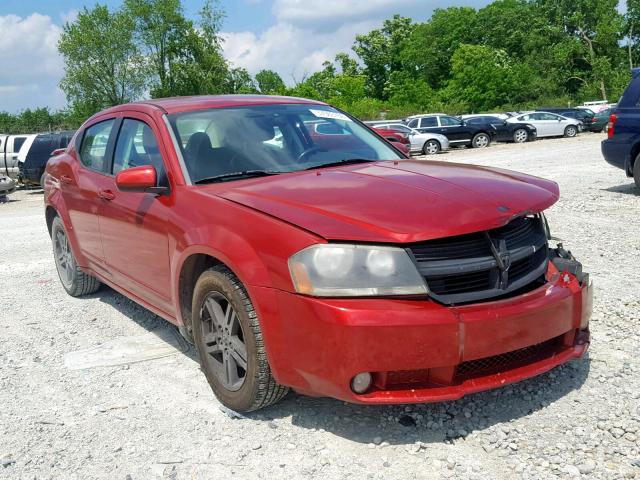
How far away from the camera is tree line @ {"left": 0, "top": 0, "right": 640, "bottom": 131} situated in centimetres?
5062

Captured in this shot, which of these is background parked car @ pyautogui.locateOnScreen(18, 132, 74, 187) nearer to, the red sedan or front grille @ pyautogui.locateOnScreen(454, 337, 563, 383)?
the red sedan

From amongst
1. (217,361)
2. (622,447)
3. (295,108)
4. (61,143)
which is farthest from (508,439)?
(61,143)

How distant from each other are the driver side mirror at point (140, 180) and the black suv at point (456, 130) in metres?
26.0

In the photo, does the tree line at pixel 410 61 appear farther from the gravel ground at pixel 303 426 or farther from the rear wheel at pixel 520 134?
the gravel ground at pixel 303 426

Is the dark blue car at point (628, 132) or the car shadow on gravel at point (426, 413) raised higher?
the dark blue car at point (628, 132)

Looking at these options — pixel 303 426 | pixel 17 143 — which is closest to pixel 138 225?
pixel 303 426

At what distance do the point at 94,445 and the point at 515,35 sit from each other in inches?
3151

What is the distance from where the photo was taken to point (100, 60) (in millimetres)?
50406

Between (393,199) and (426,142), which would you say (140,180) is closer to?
(393,199)

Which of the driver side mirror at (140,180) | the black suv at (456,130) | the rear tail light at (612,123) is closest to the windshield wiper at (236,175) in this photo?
the driver side mirror at (140,180)

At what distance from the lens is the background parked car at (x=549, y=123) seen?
3127 centimetres

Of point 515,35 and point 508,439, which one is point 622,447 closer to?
point 508,439

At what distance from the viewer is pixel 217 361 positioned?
11.4 feet

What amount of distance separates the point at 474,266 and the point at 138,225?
2194mm
